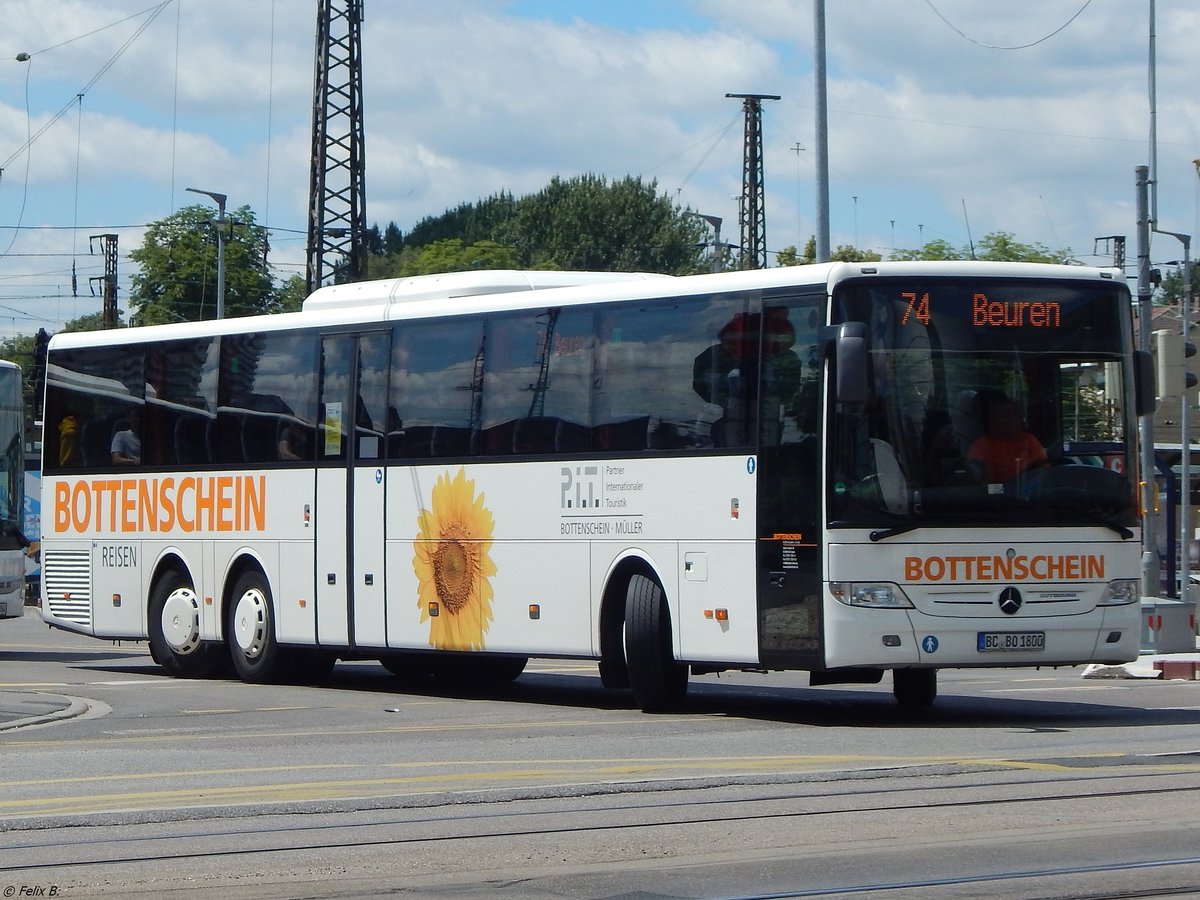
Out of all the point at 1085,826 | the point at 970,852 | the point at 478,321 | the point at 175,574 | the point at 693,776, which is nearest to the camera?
the point at 970,852

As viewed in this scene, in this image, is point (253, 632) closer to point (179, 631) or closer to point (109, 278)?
point (179, 631)

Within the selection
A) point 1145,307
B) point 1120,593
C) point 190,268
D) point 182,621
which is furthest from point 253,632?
point 190,268

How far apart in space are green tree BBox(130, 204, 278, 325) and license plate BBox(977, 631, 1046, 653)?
75045 millimetres

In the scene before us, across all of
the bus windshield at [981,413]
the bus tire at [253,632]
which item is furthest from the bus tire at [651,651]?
the bus tire at [253,632]

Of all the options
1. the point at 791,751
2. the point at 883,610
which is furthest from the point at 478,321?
the point at 791,751

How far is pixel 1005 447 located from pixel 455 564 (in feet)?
17.2

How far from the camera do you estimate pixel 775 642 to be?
15.0 metres

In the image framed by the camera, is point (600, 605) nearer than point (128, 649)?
Yes

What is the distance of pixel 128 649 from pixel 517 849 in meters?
21.2

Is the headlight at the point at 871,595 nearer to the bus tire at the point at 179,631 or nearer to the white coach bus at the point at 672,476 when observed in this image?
the white coach bus at the point at 672,476

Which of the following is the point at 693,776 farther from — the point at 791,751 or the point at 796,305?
the point at 796,305

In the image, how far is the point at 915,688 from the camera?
651 inches

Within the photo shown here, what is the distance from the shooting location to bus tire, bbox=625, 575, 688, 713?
52.5 feet

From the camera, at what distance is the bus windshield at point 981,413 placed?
14.7 metres
